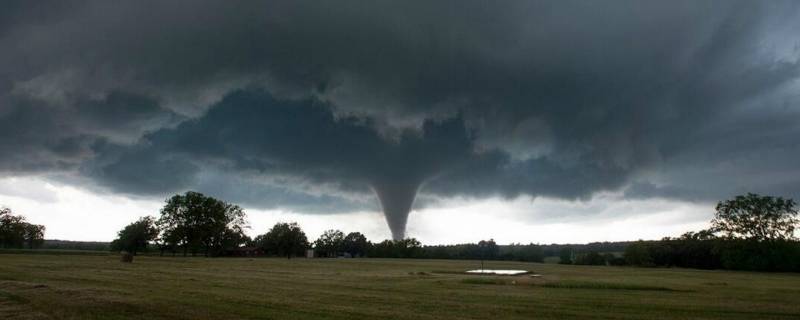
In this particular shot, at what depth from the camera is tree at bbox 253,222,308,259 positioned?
146 m

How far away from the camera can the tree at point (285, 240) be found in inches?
5758


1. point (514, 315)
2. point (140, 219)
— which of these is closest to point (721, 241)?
point (514, 315)

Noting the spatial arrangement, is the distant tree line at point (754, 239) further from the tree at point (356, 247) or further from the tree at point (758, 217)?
the tree at point (356, 247)

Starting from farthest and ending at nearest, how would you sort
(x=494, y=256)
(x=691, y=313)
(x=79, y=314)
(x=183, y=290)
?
1. (x=494, y=256)
2. (x=183, y=290)
3. (x=691, y=313)
4. (x=79, y=314)

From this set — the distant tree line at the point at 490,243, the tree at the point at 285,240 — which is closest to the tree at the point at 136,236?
the distant tree line at the point at 490,243

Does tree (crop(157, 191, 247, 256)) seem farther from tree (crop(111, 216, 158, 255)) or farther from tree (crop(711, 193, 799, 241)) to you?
tree (crop(711, 193, 799, 241))

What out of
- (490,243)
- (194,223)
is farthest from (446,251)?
(194,223)

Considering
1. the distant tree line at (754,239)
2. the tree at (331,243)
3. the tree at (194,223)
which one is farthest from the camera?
the tree at (331,243)

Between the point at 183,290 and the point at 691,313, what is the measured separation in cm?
2420

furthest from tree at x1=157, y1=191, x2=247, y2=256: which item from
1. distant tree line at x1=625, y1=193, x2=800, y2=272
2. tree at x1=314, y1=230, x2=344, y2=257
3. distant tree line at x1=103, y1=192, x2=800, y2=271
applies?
distant tree line at x1=625, y1=193, x2=800, y2=272

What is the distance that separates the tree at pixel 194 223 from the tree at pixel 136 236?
10054 mm

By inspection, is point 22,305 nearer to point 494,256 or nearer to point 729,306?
point 729,306

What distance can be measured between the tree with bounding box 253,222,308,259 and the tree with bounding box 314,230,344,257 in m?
32.7

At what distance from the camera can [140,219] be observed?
137 m
